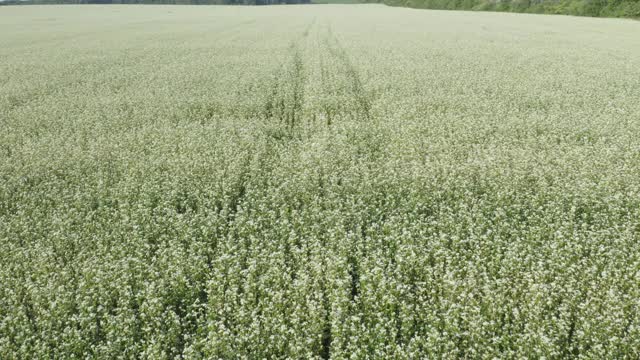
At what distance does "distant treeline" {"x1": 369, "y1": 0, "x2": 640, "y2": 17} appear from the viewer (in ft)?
248

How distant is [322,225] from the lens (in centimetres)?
868

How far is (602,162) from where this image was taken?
11.2 meters

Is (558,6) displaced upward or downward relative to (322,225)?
upward

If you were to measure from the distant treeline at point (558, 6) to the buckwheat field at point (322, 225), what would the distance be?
72246mm

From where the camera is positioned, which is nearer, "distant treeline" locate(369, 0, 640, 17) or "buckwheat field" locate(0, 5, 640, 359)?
"buckwheat field" locate(0, 5, 640, 359)

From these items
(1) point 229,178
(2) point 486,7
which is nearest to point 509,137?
(1) point 229,178

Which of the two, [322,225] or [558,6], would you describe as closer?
[322,225]

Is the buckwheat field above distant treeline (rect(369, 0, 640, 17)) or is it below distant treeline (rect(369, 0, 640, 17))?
below

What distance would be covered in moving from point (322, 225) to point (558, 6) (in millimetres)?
100454

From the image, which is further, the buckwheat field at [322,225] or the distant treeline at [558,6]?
the distant treeline at [558,6]

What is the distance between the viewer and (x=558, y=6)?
89562 mm

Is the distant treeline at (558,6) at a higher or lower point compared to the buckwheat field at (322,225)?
higher

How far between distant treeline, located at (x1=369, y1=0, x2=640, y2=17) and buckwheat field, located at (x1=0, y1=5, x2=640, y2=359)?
72.2 metres

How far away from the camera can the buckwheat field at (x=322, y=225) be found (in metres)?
5.93
